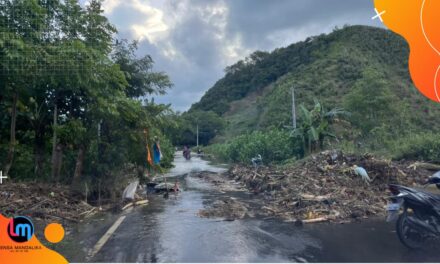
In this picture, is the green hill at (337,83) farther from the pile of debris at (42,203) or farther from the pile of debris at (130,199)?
the pile of debris at (42,203)

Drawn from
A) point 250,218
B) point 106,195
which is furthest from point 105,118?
point 250,218

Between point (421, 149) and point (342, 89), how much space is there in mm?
36821

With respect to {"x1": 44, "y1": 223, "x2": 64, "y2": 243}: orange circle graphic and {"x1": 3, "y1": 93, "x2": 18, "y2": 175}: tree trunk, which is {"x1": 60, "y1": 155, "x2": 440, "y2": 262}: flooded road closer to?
{"x1": 44, "y1": 223, "x2": 64, "y2": 243}: orange circle graphic

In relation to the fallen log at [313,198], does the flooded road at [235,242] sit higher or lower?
lower

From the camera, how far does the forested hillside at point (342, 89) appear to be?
109 ft

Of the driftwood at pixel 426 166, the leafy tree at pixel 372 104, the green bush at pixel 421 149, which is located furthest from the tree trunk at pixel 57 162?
the leafy tree at pixel 372 104

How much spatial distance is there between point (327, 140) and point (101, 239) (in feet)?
66.1

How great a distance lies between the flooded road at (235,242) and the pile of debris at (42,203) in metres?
0.81

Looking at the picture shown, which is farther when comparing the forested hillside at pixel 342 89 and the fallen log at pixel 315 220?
the forested hillside at pixel 342 89

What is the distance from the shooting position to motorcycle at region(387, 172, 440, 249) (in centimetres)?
669

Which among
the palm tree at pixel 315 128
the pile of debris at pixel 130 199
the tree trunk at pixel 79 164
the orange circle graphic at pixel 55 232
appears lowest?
the pile of debris at pixel 130 199

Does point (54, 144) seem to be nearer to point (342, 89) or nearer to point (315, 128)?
point (315, 128)

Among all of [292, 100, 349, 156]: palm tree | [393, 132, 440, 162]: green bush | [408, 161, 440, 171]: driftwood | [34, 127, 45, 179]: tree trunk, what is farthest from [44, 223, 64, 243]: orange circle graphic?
[292, 100, 349, 156]: palm tree

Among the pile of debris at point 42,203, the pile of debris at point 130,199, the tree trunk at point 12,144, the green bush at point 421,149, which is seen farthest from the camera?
the green bush at point 421,149
